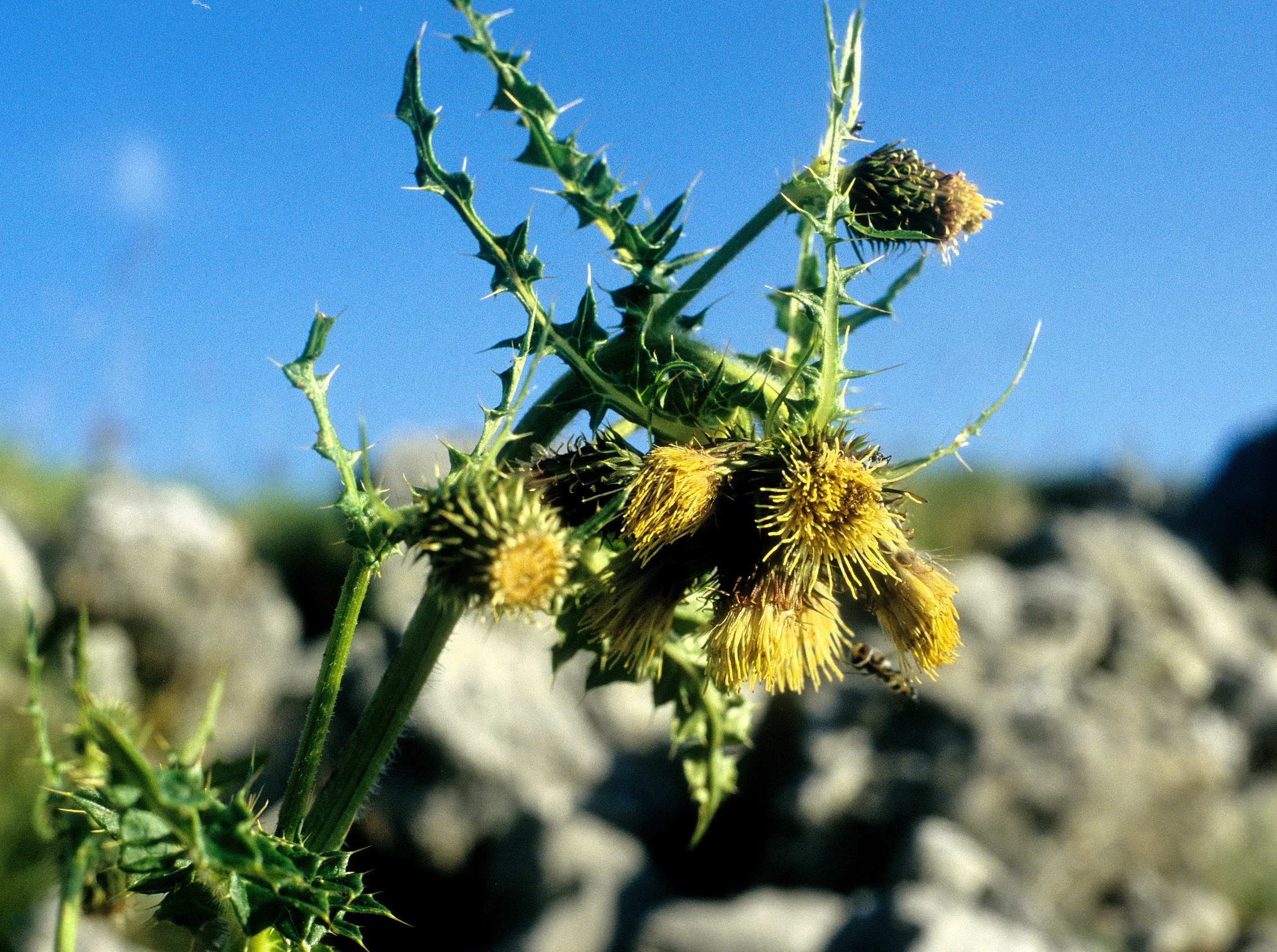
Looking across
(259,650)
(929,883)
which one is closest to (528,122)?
(929,883)

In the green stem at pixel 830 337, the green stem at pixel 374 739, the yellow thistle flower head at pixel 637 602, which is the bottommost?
the green stem at pixel 374 739

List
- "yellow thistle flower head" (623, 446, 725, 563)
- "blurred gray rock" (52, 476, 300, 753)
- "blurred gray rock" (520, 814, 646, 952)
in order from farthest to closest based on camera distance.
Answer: "blurred gray rock" (52, 476, 300, 753), "blurred gray rock" (520, 814, 646, 952), "yellow thistle flower head" (623, 446, 725, 563)

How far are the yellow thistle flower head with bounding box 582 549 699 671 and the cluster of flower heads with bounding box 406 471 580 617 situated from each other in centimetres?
20

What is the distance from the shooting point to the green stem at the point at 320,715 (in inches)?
73.2

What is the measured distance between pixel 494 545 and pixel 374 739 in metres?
0.59

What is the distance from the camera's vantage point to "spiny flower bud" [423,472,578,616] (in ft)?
5.01

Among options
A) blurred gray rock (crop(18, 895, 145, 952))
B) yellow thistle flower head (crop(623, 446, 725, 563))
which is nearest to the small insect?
yellow thistle flower head (crop(623, 446, 725, 563))

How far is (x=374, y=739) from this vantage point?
6.21ft

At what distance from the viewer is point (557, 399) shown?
1.92 metres

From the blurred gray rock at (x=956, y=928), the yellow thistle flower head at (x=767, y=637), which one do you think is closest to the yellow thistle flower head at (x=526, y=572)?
the yellow thistle flower head at (x=767, y=637)

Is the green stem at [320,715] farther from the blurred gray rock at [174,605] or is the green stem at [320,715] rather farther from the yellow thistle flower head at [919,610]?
the blurred gray rock at [174,605]

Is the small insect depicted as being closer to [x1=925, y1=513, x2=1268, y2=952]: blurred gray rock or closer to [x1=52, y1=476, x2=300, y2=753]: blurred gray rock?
[x1=925, y1=513, x2=1268, y2=952]: blurred gray rock

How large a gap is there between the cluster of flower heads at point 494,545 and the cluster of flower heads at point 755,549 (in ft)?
0.57

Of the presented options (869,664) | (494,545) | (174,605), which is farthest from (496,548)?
(174,605)
